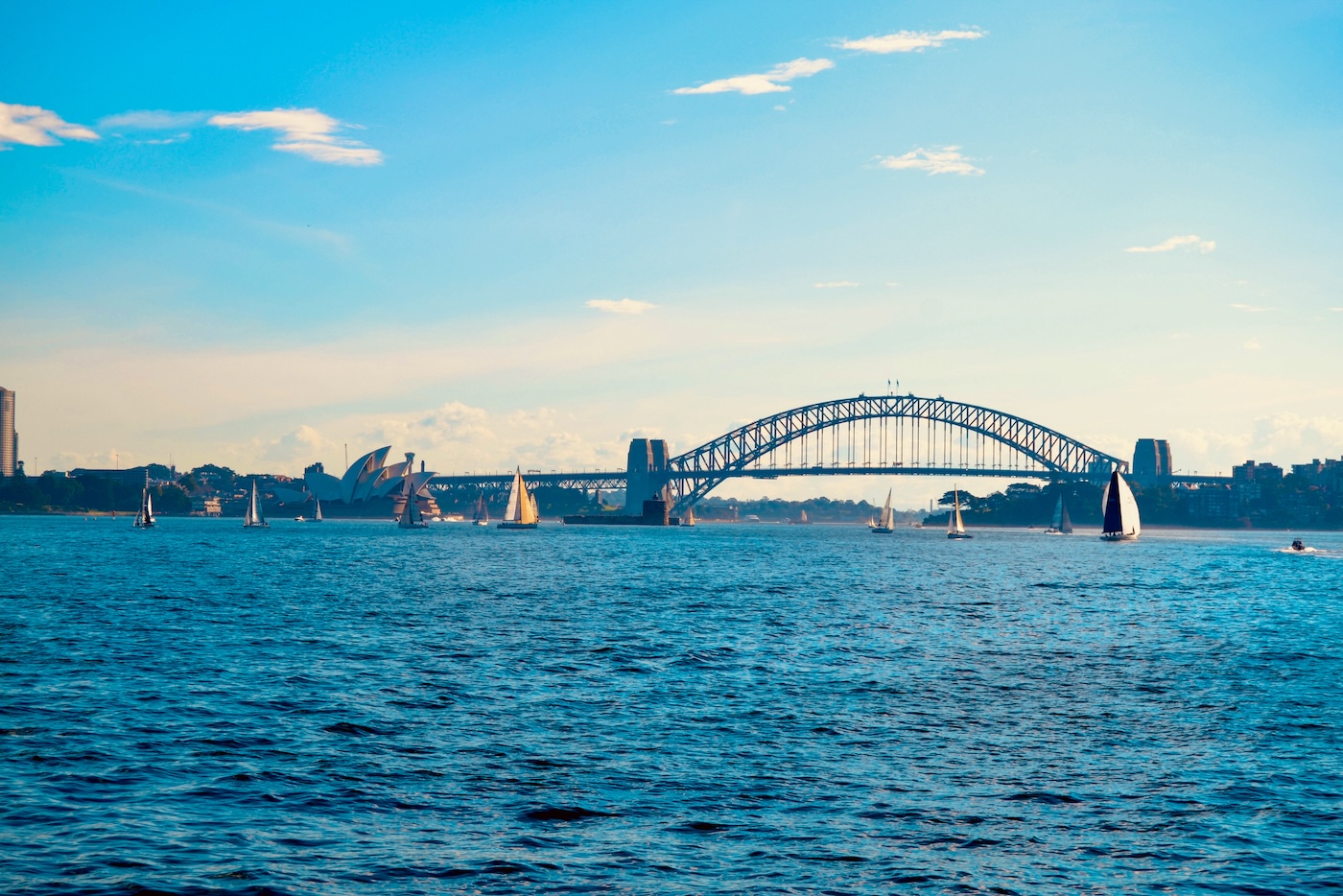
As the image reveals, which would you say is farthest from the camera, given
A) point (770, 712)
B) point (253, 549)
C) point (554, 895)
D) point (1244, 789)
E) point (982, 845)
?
point (253, 549)

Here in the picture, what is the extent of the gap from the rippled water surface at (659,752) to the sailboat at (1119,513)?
9119cm

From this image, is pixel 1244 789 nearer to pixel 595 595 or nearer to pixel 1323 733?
pixel 1323 733

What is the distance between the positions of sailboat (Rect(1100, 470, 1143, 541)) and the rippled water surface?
91.2 meters

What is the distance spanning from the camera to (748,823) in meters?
15.8

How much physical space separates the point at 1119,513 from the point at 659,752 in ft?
416

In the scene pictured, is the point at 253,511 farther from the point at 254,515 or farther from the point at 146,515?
the point at 146,515

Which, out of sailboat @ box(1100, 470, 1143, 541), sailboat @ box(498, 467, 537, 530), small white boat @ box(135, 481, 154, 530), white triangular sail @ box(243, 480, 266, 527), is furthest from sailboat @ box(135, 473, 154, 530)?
sailboat @ box(1100, 470, 1143, 541)

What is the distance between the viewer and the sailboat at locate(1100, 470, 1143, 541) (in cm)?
13407

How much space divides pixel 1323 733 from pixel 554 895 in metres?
16.1

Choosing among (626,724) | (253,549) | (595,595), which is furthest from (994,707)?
(253,549)

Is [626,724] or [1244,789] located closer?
[1244,789]

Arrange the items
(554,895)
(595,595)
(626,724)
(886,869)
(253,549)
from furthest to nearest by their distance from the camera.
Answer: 1. (253,549)
2. (595,595)
3. (626,724)
4. (886,869)
5. (554,895)

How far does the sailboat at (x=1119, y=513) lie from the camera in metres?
134

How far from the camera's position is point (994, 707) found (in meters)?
24.6
